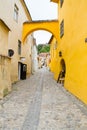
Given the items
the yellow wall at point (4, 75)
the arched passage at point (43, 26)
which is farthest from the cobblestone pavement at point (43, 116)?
the arched passage at point (43, 26)

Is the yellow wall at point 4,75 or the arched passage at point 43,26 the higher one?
the arched passage at point 43,26

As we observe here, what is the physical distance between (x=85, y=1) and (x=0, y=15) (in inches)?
237

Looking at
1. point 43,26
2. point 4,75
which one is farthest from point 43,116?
point 43,26

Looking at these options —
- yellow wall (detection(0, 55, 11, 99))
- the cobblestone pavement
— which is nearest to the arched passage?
yellow wall (detection(0, 55, 11, 99))

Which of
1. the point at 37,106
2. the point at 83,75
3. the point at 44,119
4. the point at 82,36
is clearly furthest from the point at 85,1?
the point at 44,119

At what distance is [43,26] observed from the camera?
2134 centimetres

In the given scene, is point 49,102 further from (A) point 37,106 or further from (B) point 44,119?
(B) point 44,119

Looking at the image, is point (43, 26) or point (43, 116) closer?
point (43, 116)

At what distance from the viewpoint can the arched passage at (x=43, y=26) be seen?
68.6 feet

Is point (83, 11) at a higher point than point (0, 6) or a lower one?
lower

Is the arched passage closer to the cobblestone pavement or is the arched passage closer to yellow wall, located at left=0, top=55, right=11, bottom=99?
yellow wall, located at left=0, top=55, right=11, bottom=99

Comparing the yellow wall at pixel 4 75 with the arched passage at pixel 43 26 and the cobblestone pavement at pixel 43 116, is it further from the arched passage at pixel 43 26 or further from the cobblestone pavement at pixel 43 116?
the arched passage at pixel 43 26

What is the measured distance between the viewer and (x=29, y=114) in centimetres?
699

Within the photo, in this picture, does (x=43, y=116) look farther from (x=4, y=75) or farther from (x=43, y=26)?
(x=43, y=26)
